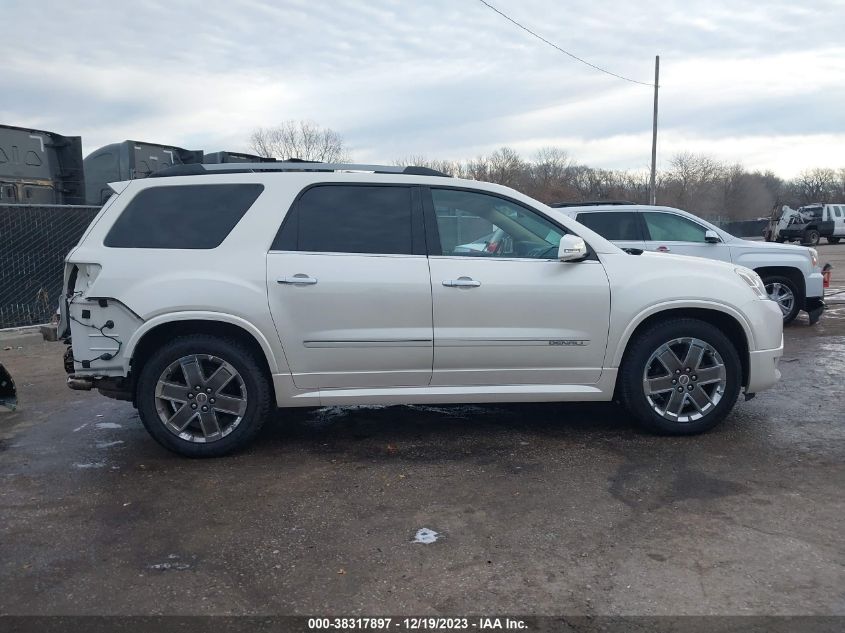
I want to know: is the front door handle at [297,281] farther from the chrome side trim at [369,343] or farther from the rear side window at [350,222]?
the chrome side trim at [369,343]

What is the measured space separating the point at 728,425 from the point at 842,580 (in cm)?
235

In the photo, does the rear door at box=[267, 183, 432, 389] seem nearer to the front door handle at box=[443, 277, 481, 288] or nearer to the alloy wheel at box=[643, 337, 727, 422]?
the front door handle at box=[443, 277, 481, 288]

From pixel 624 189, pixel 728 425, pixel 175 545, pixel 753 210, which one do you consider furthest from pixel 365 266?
pixel 753 210

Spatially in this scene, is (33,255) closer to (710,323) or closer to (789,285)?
(710,323)

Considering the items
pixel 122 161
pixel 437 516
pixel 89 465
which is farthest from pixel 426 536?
pixel 122 161

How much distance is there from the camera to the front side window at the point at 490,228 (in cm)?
496

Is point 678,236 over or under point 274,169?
under

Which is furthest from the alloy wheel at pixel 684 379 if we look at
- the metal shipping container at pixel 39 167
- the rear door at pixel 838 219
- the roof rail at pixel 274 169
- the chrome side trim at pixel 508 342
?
the rear door at pixel 838 219

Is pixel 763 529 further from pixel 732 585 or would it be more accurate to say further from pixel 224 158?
pixel 224 158

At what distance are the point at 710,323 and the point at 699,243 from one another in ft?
16.3

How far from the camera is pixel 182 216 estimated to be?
4.83 metres

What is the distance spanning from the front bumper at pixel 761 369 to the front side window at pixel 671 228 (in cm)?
479

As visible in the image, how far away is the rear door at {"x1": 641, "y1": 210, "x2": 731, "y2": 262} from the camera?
9641 millimetres

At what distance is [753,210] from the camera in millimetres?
77750
